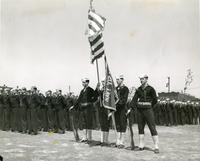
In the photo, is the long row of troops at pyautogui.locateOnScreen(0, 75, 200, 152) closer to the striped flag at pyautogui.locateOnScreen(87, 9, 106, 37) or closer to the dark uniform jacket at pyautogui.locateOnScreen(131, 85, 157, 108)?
the dark uniform jacket at pyautogui.locateOnScreen(131, 85, 157, 108)

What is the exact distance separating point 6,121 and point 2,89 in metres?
1.24

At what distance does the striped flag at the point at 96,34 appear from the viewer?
40.5 feet

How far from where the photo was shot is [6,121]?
16.1 m

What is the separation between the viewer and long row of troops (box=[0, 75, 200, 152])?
1055 centimetres

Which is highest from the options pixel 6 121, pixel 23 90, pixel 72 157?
pixel 23 90

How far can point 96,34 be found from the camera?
12.5 metres

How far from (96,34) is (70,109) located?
7.68 feet

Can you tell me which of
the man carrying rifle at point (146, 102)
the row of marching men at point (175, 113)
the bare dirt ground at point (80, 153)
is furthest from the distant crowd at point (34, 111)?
the row of marching men at point (175, 113)

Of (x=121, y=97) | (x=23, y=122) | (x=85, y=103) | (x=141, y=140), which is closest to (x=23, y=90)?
(x=23, y=122)

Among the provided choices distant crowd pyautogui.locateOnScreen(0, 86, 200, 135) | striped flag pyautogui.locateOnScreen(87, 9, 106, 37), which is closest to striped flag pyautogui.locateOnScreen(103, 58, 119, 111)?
striped flag pyautogui.locateOnScreen(87, 9, 106, 37)

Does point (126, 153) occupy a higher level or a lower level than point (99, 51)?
lower

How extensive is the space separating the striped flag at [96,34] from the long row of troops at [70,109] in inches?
36.8

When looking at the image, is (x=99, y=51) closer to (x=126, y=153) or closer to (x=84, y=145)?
(x=84, y=145)

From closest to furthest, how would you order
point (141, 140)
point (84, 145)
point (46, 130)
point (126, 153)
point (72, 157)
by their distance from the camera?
1. point (72, 157)
2. point (126, 153)
3. point (141, 140)
4. point (84, 145)
5. point (46, 130)
